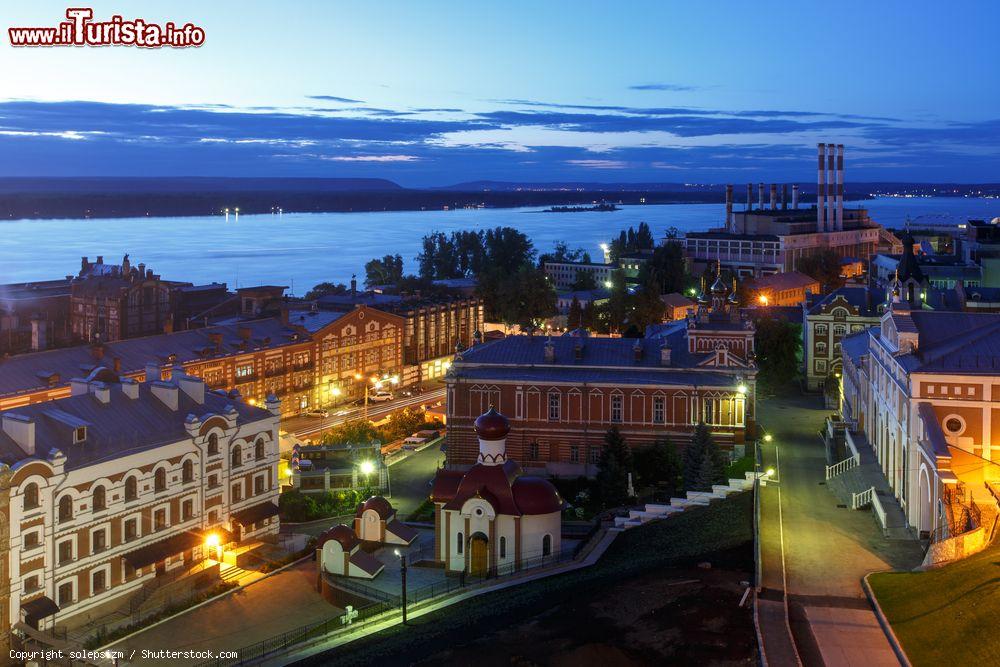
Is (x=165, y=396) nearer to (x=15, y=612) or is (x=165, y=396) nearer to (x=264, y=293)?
(x=15, y=612)

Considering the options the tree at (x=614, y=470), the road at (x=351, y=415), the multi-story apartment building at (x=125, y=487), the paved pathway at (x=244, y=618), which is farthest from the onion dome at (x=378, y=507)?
the road at (x=351, y=415)

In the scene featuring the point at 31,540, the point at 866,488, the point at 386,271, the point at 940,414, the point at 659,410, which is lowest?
the point at 31,540

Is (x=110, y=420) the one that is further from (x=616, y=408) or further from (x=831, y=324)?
(x=831, y=324)

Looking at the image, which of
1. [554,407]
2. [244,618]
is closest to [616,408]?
[554,407]

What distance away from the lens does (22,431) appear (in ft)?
101

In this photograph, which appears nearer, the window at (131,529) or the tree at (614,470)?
the window at (131,529)

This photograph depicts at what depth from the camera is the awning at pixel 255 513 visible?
3800 cm

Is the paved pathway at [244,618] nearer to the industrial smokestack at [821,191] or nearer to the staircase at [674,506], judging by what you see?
the staircase at [674,506]

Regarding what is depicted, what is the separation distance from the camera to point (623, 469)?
42125 mm

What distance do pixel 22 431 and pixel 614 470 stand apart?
69.1 feet

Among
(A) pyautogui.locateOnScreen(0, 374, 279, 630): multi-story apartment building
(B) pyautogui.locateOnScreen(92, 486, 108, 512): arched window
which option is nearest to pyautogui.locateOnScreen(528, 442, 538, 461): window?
(A) pyautogui.locateOnScreen(0, 374, 279, 630): multi-story apartment building

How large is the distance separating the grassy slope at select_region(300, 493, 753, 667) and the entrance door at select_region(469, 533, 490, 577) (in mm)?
2434

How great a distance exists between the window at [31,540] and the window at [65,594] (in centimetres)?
160

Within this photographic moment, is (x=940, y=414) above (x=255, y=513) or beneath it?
above
